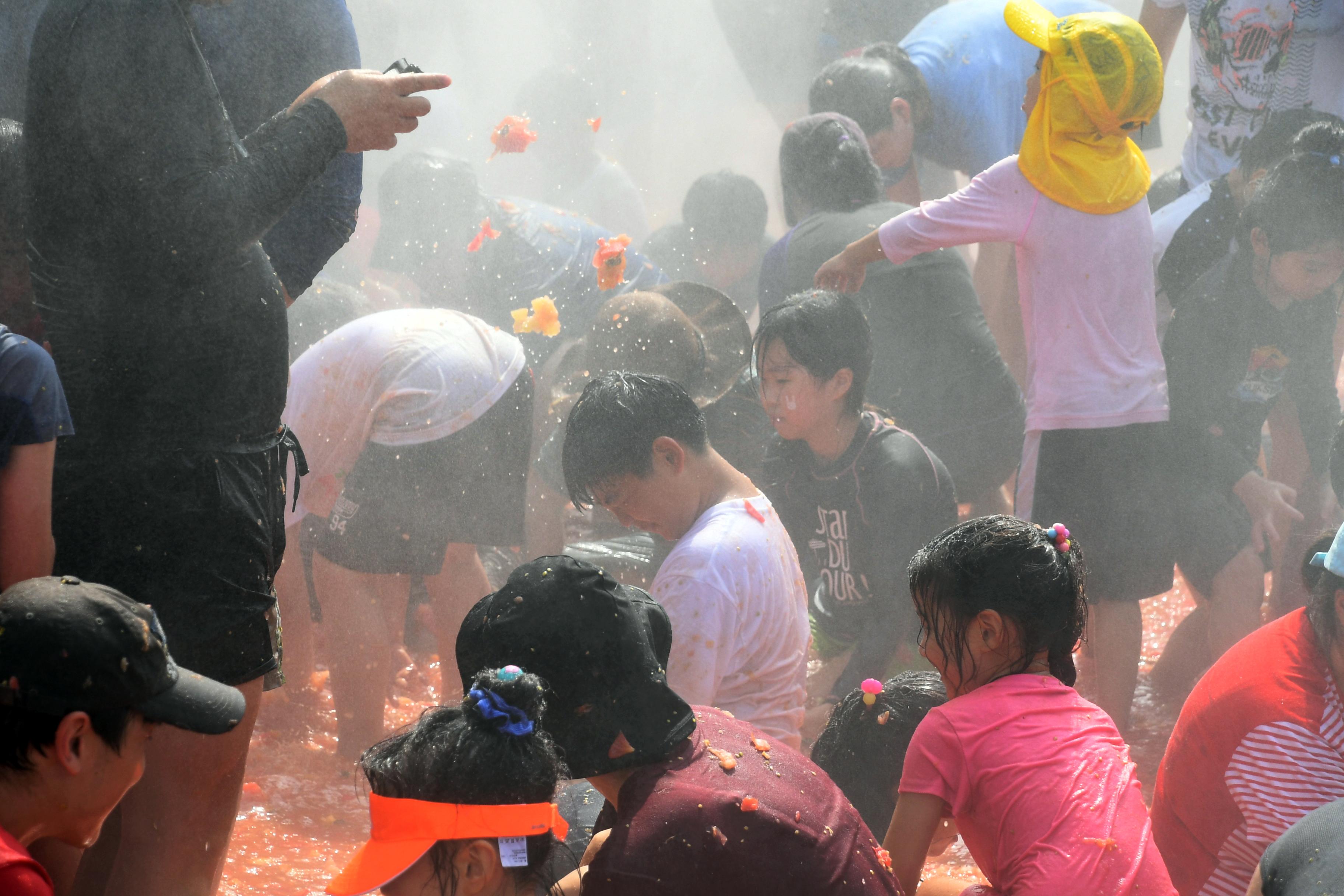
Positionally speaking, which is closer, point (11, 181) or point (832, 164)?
point (11, 181)

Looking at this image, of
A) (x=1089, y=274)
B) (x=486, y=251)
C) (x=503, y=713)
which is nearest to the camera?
(x=503, y=713)

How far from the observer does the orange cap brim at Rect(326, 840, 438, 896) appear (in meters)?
1.47

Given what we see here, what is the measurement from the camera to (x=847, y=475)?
Result: 3449mm

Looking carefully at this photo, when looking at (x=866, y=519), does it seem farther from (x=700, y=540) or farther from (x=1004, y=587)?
(x=1004, y=587)

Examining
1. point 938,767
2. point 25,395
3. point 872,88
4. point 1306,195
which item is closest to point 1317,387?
point 1306,195

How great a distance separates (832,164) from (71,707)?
3.15 meters

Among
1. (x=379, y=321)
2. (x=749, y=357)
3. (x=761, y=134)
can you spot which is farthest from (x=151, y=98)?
(x=761, y=134)

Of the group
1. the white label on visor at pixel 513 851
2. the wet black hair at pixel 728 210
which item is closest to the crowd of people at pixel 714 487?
the white label on visor at pixel 513 851

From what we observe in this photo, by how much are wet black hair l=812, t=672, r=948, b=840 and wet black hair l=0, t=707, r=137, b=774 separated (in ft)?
4.89

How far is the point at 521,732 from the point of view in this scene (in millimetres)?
1489

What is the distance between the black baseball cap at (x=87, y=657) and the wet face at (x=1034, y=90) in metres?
2.72

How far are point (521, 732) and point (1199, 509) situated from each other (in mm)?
2605

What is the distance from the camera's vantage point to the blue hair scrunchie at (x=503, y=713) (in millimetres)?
1485

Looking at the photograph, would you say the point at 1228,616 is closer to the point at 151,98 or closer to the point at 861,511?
the point at 861,511
